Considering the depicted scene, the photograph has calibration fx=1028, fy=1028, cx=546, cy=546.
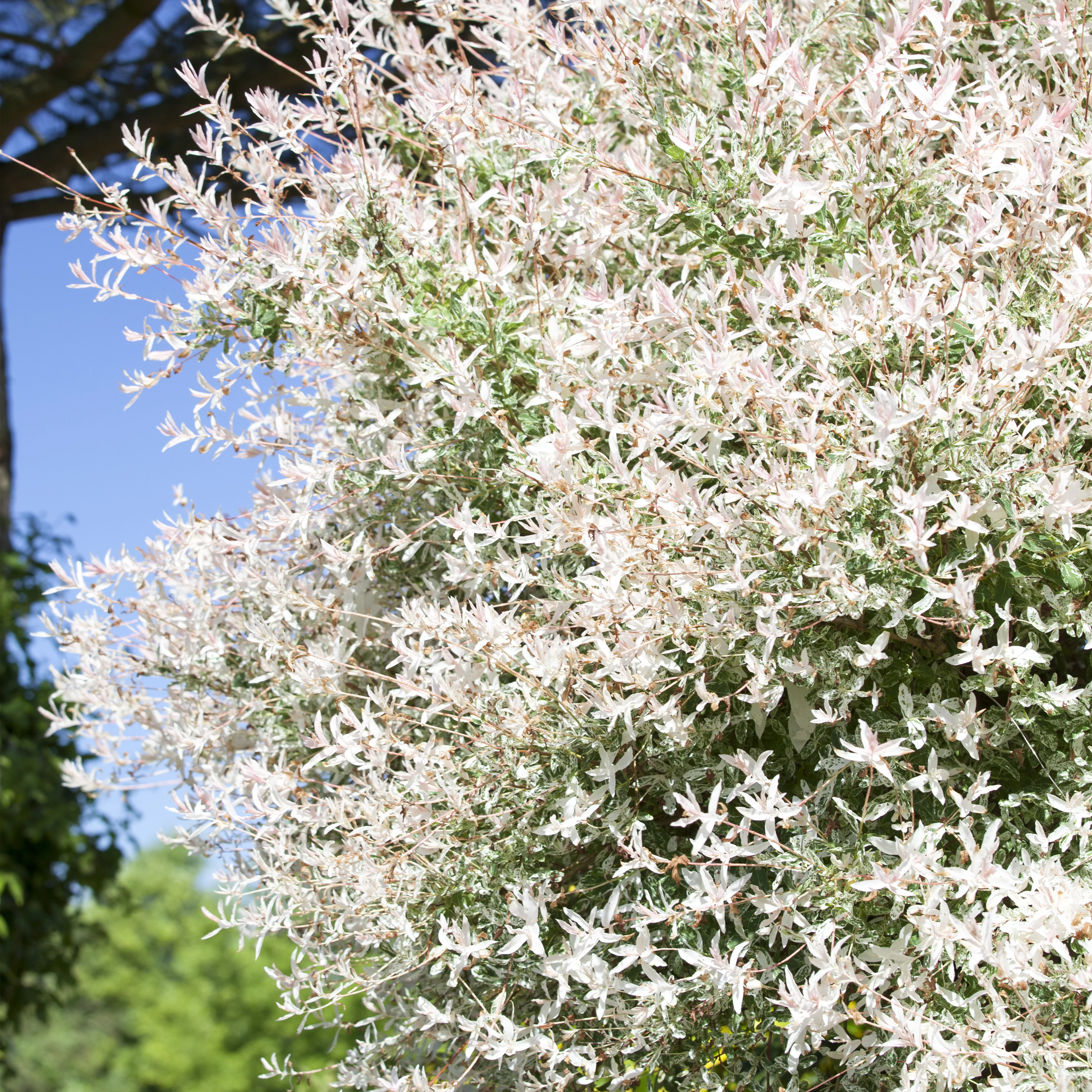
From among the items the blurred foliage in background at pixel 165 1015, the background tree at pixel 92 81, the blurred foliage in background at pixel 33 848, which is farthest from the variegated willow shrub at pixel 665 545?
the blurred foliage in background at pixel 165 1015

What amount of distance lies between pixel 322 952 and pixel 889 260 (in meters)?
1.91

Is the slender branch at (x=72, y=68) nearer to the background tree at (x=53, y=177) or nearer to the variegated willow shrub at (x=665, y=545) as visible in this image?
the background tree at (x=53, y=177)

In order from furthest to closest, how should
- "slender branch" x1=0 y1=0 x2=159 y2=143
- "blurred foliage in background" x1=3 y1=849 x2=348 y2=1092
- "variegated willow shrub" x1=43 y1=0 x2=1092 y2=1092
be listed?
"blurred foliage in background" x1=3 y1=849 x2=348 y2=1092, "slender branch" x1=0 y1=0 x2=159 y2=143, "variegated willow shrub" x1=43 y1=0 x2=1092 y2=1092

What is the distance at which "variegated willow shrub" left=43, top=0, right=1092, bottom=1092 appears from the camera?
1777mm

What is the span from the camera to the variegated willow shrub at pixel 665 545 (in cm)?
178

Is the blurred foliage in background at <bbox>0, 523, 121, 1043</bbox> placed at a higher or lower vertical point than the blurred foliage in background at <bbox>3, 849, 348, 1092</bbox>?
lower

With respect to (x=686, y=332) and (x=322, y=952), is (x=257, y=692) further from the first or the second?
(x=686, y=332)

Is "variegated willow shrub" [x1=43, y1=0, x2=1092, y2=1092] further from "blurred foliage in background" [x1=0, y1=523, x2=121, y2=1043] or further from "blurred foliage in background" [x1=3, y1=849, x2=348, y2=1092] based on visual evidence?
"blurred foliage in background" [x1=3, y1=849, x2=348, y2=1092]

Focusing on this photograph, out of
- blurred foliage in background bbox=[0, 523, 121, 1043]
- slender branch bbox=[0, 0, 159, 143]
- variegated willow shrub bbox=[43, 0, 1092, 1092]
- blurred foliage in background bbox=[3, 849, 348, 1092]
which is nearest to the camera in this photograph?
variegated willow shrub bbox=[43, 0, 1092, 1092]

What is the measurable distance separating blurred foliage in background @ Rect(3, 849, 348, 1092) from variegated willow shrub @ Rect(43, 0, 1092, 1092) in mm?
20467

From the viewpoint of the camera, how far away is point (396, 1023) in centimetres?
253

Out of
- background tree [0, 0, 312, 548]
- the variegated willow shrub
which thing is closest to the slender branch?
background tree [0, 0, 312, 548]

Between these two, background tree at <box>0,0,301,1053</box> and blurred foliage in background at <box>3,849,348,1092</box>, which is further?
blurred foliage in background at <box>3,849,348,1092</box>

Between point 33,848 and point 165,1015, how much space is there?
24.1 metres
